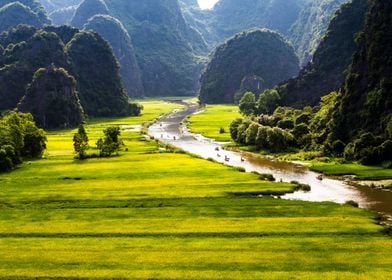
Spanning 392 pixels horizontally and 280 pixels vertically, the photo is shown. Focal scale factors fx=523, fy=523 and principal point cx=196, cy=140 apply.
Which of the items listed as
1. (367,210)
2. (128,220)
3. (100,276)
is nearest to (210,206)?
(128,220)

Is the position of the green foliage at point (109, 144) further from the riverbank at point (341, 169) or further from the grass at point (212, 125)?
the grass at point (212, 125)

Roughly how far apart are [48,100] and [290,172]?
326 ft

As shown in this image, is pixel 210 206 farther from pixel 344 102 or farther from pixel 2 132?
pixel 344 102

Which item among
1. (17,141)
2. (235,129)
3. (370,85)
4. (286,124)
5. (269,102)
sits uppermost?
(370,85)

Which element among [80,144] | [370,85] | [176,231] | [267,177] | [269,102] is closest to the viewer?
[176,231]

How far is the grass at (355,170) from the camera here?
247 feet

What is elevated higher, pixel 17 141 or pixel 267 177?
pixel 17 141

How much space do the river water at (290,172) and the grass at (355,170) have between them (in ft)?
7.07

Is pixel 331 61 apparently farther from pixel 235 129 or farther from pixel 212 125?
pixel 235 129

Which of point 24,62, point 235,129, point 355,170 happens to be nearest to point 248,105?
point 235,129

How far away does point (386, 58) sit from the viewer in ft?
319

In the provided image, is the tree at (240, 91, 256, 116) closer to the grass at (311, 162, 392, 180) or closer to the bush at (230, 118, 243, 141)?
the bush at (230, 118, 243, 141)

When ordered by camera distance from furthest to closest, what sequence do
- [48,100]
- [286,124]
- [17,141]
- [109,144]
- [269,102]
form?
[48,100] < [269,102] < [286,124] < [109,144] < [17,141]

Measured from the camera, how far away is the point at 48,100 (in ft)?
528
